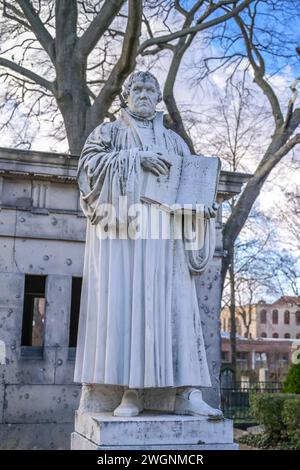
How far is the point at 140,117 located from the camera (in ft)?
17.4

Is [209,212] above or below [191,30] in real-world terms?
below

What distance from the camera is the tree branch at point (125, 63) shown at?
1534cm

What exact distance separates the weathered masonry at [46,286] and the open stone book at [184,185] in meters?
5.73

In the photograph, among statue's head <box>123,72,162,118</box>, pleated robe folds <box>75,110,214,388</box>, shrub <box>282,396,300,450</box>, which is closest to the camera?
pleated robe folds <box>75,110,214,388</box>

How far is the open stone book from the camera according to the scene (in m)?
4.96

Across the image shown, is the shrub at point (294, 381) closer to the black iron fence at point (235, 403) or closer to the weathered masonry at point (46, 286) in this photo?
the black iron fence at point (235, 403)

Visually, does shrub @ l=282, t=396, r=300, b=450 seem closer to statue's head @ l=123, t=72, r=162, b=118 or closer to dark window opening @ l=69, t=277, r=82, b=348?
dark window opening @ l=69, t=277, r=82, b=348

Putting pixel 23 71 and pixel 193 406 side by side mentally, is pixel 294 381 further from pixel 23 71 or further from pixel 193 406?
pixel 23 71

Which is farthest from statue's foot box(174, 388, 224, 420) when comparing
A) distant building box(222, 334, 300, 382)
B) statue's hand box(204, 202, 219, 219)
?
distant building box(222, 334, 300, 382)

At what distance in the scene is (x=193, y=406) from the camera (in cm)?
466

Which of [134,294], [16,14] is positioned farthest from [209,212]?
[16,14]

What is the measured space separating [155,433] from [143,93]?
2759 mm
